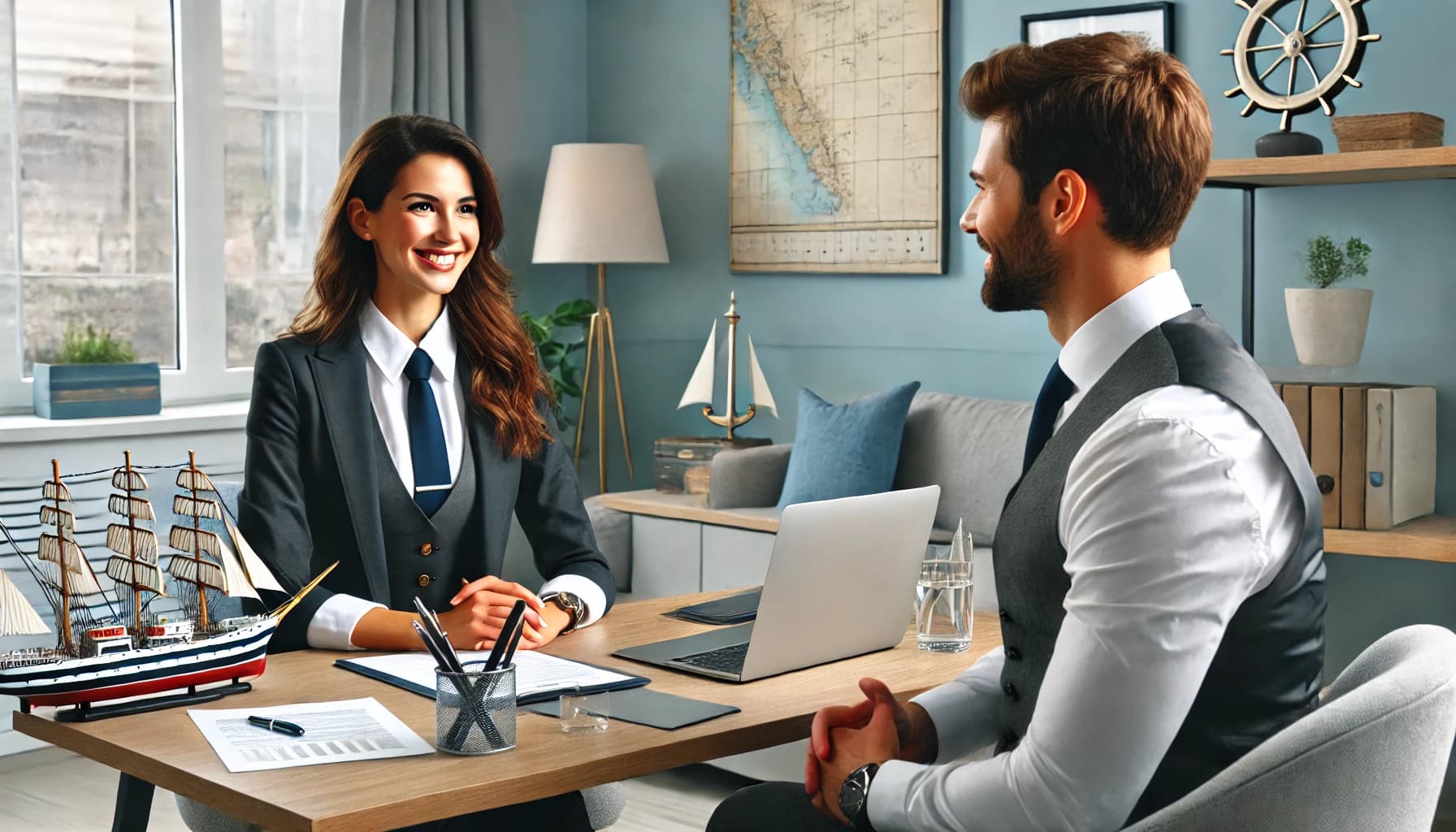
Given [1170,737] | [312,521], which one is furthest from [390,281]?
[1170,737]

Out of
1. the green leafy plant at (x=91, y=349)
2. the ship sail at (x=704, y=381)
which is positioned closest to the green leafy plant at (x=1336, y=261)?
the ship sail at (x=704, y=381)

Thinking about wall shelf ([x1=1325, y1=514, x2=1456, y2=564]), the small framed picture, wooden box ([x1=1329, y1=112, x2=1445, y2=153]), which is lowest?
wall shelf ([x1=1325, y1=514, x2=1456, y2=564])

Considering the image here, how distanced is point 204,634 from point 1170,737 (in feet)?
3.38

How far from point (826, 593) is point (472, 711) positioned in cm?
51

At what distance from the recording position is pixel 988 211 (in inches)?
57.6

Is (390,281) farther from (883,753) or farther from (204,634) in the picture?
(883,753)

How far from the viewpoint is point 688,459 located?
4.35 metres

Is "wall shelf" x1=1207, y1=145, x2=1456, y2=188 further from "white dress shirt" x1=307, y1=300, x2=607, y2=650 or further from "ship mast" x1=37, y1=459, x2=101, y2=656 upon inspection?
"ship mast" x1=37, y1=459, x2=101, y2=656

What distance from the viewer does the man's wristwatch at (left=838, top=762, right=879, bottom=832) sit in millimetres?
1418

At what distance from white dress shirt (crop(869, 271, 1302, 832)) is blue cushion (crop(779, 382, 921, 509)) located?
7.97ft

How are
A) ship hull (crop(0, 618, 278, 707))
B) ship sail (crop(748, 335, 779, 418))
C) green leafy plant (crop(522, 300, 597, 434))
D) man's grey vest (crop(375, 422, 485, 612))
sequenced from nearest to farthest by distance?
ship hull (crop(0, 618, 278, 707)), man's grey vest (crop(375, 422, 485, 612)), ship sail (crop(748, 335, 779, 418)), green leafy plant (crop(522, 300, 597, 434))

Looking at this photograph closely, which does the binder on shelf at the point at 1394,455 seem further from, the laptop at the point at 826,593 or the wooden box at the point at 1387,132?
the laptop at the point at 826,593

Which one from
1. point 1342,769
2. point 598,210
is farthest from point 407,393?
point 598,210

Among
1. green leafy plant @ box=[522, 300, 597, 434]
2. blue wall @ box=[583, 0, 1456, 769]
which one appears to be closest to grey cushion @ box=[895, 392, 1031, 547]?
blue wall @ box=[583, 0, 1456, 769]
